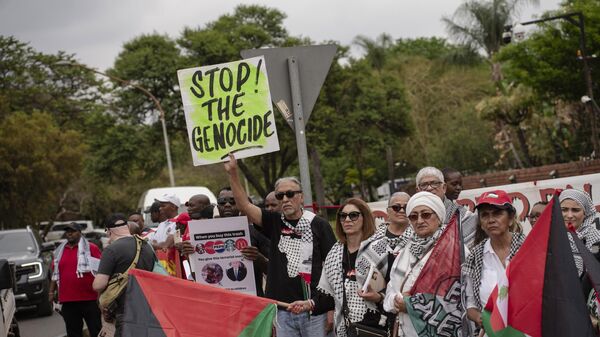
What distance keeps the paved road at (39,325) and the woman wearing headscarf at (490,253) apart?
10623mm

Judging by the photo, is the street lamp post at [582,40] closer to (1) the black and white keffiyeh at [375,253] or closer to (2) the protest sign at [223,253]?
(2) the protest sign at [223,253]

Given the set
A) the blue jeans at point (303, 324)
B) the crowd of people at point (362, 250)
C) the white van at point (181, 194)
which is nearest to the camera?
the crowd of people at point (362, 250)

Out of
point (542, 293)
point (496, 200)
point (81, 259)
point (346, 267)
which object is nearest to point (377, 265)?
point (346, 267)

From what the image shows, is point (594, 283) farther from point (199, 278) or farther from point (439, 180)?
point (199, 278)

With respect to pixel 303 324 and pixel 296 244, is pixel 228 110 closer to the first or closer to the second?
pixel 296 244

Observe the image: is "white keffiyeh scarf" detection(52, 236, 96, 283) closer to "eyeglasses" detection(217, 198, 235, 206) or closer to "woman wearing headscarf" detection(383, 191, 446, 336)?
"eyeglasses" detection(217, 198, 235, 206)

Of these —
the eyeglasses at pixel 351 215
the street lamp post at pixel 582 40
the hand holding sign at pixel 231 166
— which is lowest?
the eyeglasses at pixel 351 215

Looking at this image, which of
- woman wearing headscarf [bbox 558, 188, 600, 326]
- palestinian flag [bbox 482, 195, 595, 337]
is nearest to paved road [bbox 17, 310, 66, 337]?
woman wearing headscarf [bbox 558, 188, 600, 326]

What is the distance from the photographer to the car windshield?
19.2 m

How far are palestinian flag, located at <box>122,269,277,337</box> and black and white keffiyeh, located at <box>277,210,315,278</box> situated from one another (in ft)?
1.24

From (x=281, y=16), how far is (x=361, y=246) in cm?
3831

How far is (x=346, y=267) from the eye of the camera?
6.58 meters

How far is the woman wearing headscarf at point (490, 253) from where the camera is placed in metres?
5.70

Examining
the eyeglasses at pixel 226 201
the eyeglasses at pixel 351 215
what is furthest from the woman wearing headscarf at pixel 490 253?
the eyeglasses at pixel 226 201
